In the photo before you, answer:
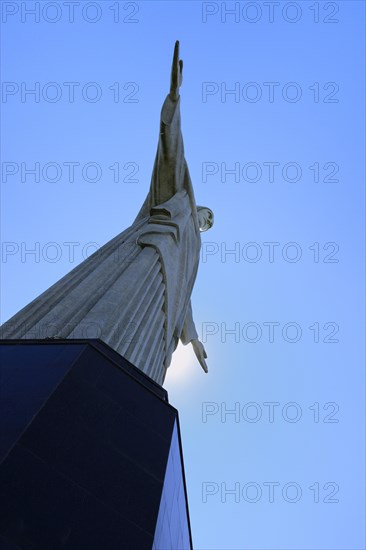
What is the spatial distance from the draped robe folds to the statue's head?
95.3 inches

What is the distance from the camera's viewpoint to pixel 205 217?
15367mm

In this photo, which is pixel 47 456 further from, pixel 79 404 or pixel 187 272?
pixel 187 272

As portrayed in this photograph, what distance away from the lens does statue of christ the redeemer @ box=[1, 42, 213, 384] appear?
6.66 metres

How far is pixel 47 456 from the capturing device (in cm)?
329

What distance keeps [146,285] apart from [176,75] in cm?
441

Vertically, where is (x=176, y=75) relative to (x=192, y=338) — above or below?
above

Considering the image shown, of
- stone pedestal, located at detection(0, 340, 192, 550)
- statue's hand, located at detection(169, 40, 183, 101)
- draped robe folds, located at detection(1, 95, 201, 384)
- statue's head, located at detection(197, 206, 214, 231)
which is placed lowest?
stone pedestal, located at detection(0, 340, 192, 550)

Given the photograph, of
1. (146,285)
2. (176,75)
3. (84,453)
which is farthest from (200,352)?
(84,453)

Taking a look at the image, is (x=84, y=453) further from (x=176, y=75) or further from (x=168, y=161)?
(x=168, y=161)

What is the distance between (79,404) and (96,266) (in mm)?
5045

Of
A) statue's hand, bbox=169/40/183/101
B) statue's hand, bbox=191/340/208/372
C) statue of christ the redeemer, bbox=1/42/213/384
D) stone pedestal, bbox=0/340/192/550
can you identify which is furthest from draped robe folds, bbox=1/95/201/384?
stone pedestal, bbox=0/340/192/550

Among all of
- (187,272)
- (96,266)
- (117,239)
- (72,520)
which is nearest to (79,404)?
(72,520)

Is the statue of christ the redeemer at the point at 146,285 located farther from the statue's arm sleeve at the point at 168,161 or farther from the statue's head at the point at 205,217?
the statue's head at the point at 205,217

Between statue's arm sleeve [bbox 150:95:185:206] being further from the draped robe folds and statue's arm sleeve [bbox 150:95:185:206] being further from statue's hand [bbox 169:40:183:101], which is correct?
statue's hand [bbox 169:40:183:101]
